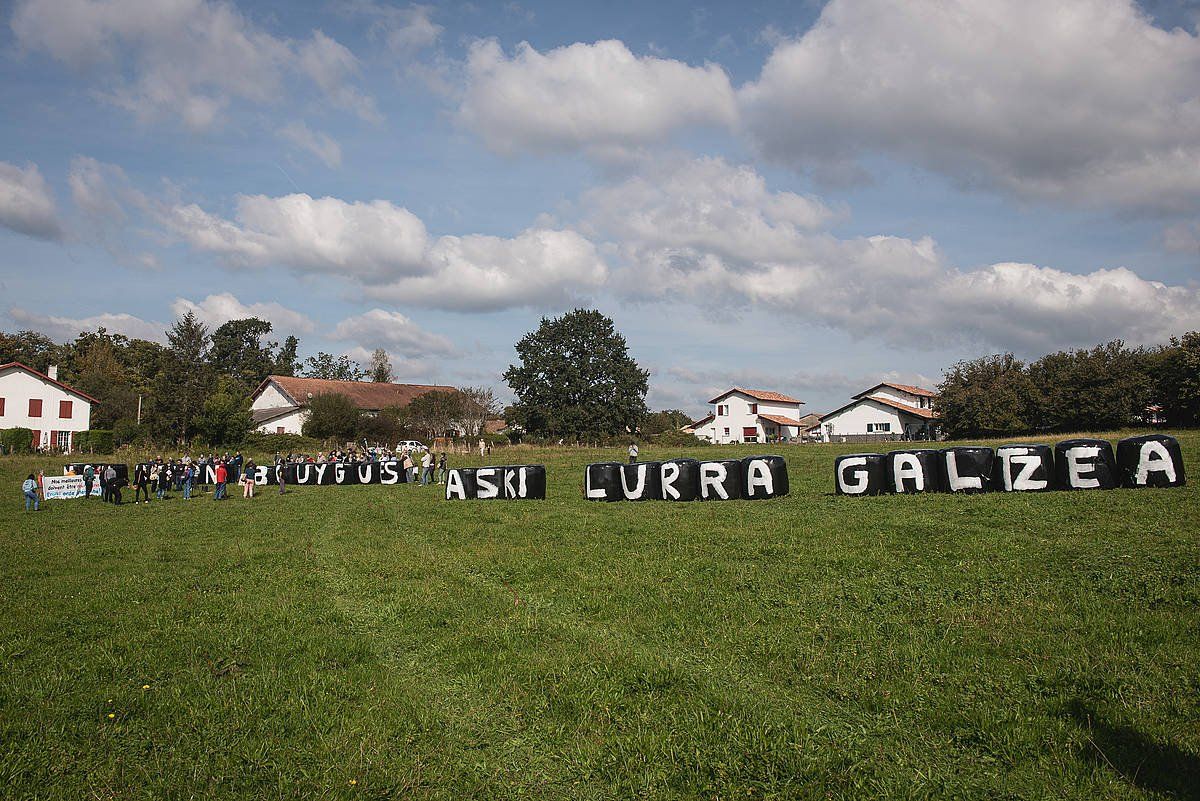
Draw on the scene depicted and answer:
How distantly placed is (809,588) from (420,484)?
2876 centimetres

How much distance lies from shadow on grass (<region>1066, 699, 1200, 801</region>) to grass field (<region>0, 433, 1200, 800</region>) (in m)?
0.02

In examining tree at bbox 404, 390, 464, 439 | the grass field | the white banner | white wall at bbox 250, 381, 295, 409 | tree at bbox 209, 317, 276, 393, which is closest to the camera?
the grass field

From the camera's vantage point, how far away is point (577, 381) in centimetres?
8038

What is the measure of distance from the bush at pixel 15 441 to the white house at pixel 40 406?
236 inches

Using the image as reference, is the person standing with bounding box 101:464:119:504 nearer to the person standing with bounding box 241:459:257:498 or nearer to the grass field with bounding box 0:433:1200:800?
the person standing with bounding box 241:459:257:498

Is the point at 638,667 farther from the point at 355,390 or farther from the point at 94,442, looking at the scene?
the point at 355,390

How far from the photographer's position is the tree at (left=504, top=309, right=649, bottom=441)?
80.2 metres

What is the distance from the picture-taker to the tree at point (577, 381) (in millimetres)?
80188

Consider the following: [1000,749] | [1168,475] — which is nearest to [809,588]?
[1000,749]

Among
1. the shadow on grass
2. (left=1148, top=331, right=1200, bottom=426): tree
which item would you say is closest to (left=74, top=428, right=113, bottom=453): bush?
the shadow on grass

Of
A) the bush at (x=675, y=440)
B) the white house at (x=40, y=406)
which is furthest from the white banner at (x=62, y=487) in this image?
the bush at (x=675, y=440)

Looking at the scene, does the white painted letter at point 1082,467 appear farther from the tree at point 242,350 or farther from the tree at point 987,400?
the tree at point 242,350

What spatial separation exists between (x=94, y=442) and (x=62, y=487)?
3386cm

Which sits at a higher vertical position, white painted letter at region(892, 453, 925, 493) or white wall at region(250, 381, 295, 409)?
white wall at region(250, 381, 295, 409)
